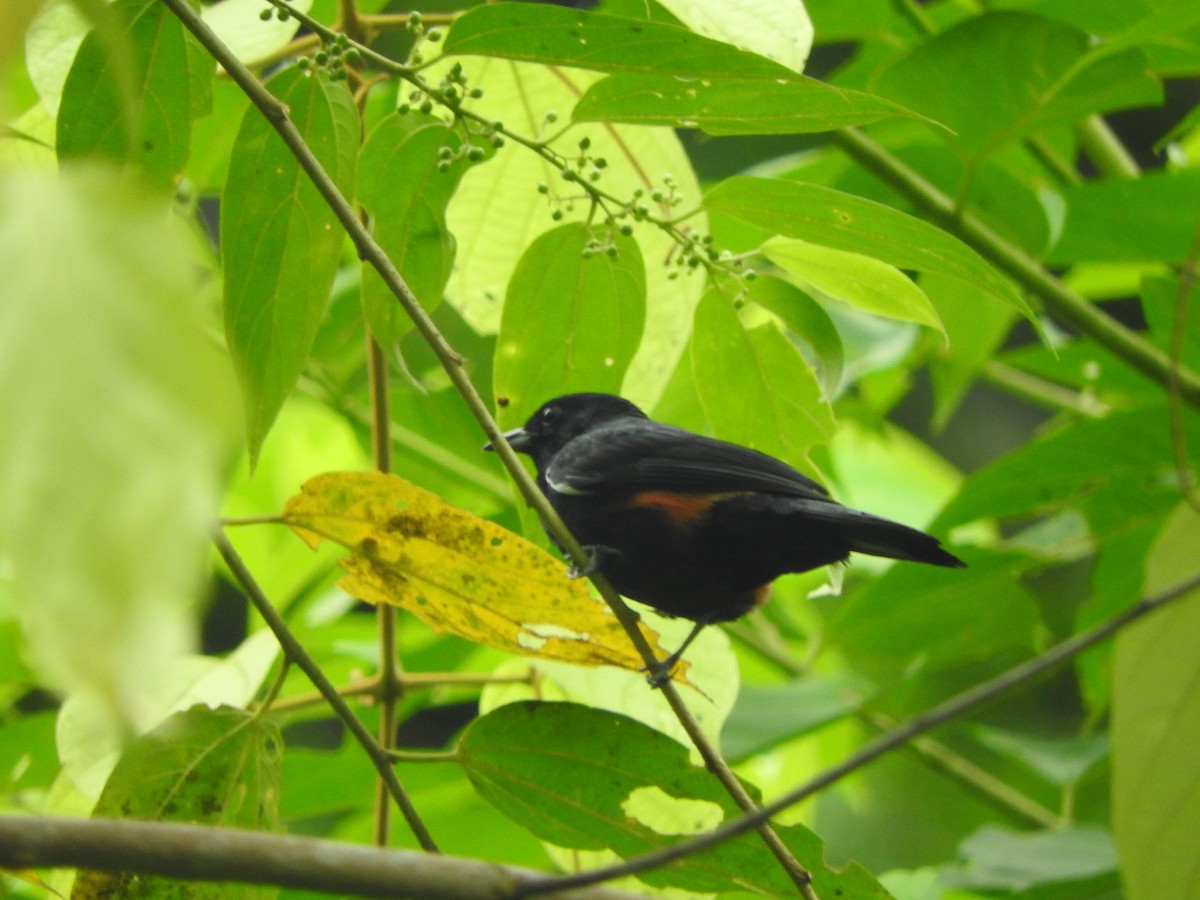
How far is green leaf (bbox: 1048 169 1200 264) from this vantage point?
2.53 m

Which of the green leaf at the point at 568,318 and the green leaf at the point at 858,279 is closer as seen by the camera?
the green leaf at the point at 858,279

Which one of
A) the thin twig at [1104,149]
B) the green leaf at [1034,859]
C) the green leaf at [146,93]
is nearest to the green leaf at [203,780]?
the green leaf at [146,93]

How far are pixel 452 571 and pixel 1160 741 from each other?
3.08 ft

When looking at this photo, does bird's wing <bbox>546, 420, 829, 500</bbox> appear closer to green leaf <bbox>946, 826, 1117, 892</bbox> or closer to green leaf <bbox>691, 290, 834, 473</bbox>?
green leaf <bbox>691, 290, 834, 473</bbox>

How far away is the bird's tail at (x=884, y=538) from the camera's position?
6.01 ft

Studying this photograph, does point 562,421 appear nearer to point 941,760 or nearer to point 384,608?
point 384,608

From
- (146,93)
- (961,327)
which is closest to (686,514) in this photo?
(961,327)

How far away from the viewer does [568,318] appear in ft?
5.71

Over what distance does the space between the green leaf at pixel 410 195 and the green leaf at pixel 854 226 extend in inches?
13.2

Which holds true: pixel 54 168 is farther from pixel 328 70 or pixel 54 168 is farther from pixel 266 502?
pixel 266 502

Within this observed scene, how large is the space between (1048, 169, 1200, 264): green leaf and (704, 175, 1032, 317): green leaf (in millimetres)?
1310

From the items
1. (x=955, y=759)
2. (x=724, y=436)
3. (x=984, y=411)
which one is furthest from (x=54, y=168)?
(x=984, y=411)

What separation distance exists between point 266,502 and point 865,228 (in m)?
1.81

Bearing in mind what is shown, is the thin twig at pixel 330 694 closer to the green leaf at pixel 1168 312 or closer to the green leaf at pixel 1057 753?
the green leaf at pixel 1168 312
